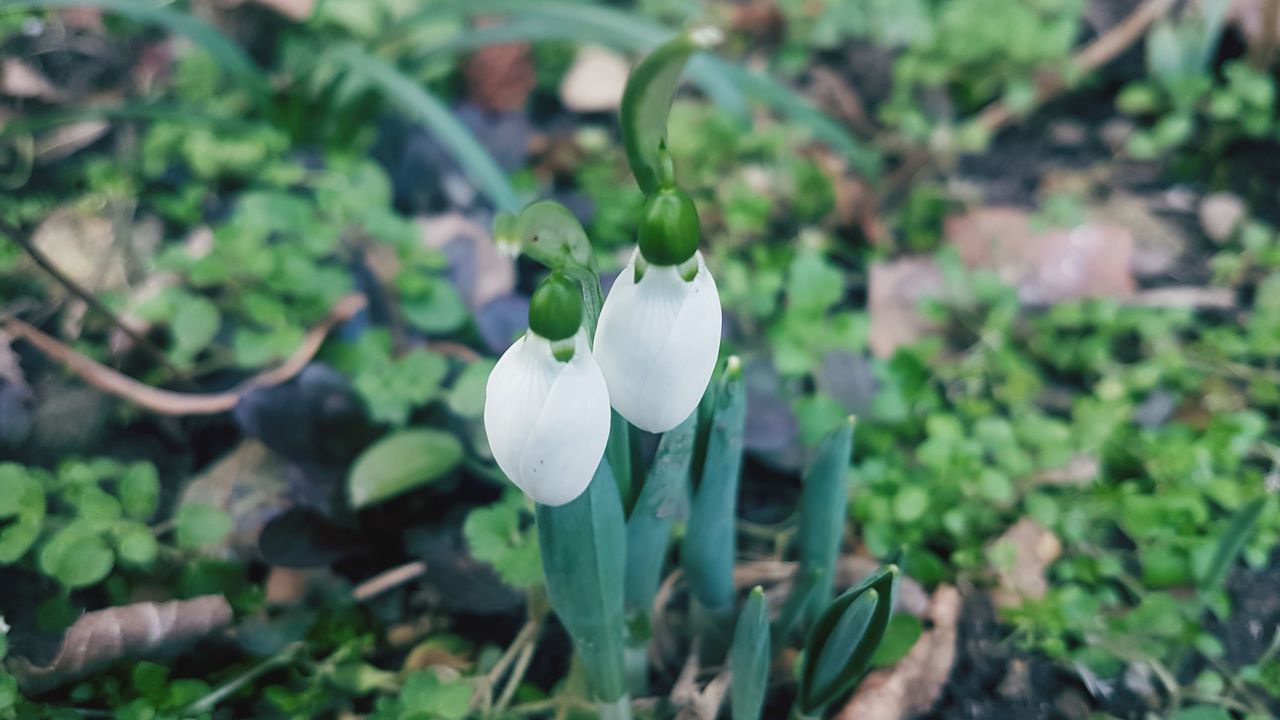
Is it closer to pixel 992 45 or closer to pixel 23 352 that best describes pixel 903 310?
pixel 992 45

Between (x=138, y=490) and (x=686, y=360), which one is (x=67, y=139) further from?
(x=686, y=360)

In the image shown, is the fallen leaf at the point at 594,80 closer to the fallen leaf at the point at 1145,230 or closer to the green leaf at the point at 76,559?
the fallen leaf at the point at 1145,230

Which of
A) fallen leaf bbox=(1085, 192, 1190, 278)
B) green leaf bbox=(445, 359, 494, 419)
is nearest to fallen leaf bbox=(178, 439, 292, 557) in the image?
green leaf bbox=(445, 359, 494, 419)

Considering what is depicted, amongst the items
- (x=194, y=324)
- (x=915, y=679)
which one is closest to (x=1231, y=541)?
(x=915, y=679)

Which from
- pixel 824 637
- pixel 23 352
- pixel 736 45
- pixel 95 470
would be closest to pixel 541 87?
pixel 736 45

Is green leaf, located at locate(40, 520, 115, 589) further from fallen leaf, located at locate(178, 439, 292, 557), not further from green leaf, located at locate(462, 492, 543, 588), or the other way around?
green leaf, located at locate(462, 492, 543, 588)

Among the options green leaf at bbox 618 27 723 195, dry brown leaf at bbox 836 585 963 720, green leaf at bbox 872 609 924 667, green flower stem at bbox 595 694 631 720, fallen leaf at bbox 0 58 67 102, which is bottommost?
dry brown leaf at bbox 836 585 963 720

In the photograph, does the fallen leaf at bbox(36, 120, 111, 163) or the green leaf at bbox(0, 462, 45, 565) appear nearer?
the green leaf at bbox(0, 462, 45, 565)
